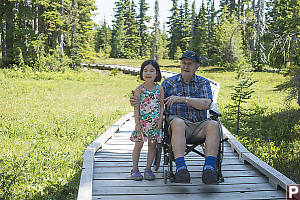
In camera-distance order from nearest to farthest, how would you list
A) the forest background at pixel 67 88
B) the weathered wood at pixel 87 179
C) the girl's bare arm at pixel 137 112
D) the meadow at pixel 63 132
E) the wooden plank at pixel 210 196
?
the weathered wood at pixel 87 179
the wooden plank at pixel 210 196
the girl's bare arm at pixel 137 112
the meadow at pixel 63 132
the forest background at pixel 67 88

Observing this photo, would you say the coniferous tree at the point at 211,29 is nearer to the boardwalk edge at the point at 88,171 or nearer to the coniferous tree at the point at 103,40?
the coniferous tree at the point at 103,40

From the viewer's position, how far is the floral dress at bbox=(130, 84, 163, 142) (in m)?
3.61

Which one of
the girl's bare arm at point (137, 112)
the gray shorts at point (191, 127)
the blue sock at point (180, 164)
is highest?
the girl's bare arm at point (137, 112)

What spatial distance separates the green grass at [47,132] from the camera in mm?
4180

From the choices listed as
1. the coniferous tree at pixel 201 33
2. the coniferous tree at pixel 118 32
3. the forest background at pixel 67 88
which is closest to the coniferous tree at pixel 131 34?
the coniferous tree at pixel 118 32

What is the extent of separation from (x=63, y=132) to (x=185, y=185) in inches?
172

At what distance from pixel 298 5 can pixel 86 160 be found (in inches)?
292

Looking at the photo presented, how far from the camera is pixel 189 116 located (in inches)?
155

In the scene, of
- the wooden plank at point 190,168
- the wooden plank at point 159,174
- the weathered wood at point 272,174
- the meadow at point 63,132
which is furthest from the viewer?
the meadow at point 63,132

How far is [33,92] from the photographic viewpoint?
41.4 ft

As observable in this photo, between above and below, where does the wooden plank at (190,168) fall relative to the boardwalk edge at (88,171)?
below

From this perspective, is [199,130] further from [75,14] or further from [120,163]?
[75,14]

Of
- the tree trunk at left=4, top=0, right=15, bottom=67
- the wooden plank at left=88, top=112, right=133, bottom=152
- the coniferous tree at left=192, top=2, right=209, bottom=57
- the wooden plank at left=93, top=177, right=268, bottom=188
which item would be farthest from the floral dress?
the coniferous tree at left=192, top=2, right=209, bottom=57

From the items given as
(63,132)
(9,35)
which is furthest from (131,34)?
(63,132)
